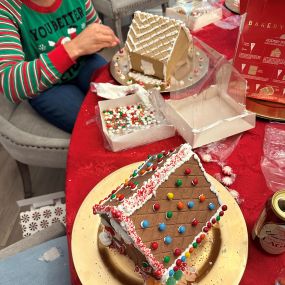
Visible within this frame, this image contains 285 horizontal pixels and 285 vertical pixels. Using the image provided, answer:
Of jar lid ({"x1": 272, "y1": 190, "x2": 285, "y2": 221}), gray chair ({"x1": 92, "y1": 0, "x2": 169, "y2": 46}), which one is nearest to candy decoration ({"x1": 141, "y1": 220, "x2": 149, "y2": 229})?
jar lid ({"x1": 272, "y1": 190, "x2": 285, "y2": 221})

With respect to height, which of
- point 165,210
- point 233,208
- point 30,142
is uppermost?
point 165,210

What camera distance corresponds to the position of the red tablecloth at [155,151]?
2.12ft

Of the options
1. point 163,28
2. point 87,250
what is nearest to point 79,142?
point 87,250

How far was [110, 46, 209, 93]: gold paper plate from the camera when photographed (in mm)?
1027

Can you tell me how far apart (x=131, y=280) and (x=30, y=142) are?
0.75 meters

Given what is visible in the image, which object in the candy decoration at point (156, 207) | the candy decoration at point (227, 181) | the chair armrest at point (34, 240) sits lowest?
the chair armrest at point (34, 240)

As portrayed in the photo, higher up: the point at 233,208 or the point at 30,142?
the point at 233,208

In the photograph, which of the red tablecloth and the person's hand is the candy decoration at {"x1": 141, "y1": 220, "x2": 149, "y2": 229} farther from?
the person's hand

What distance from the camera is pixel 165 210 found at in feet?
1.84

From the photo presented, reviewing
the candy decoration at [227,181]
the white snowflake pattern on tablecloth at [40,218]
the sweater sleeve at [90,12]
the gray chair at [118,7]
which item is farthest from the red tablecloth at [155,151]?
the gray chair at [118,7]

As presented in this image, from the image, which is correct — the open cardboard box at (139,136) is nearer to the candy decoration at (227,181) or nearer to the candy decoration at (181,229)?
the candy decoration at (227,181)

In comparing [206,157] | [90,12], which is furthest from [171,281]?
[90,12]

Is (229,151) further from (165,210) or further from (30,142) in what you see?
(30,142)

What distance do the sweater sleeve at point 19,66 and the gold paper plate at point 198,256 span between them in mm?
659
